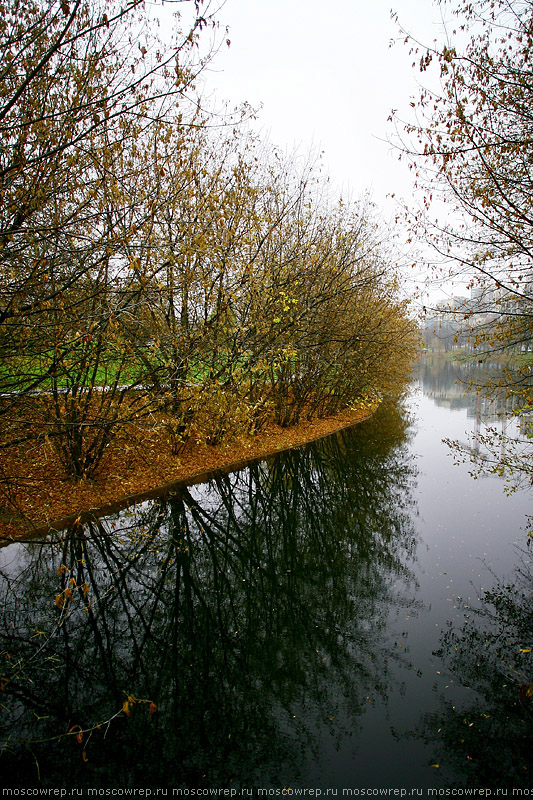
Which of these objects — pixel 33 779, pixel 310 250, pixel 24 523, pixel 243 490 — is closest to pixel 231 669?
pixel 33 779

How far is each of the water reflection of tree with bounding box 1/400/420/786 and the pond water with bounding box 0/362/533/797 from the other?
0.08 ft

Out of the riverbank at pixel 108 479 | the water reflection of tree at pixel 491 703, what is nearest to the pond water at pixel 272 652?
the water reflection of tree at pixel 491 703

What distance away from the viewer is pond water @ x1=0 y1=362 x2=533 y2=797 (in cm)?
417

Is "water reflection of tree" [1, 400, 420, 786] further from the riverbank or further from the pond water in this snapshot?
the riverbank

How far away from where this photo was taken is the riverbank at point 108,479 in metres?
9.29

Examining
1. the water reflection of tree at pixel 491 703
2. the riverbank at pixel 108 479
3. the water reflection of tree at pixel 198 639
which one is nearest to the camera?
the water reflection of tree at pixel 491 703

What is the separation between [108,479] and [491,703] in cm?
938

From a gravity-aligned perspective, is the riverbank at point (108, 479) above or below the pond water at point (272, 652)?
above

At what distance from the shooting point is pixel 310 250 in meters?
17.1

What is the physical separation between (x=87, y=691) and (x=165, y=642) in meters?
1.08

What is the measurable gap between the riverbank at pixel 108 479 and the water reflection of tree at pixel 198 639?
2.77 feet

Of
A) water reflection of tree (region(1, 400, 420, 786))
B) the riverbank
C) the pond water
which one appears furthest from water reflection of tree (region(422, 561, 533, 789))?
the riverbank

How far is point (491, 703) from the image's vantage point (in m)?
4.88

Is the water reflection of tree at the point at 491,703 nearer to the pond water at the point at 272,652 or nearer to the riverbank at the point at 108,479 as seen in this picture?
the pond water at the point at 272,652
